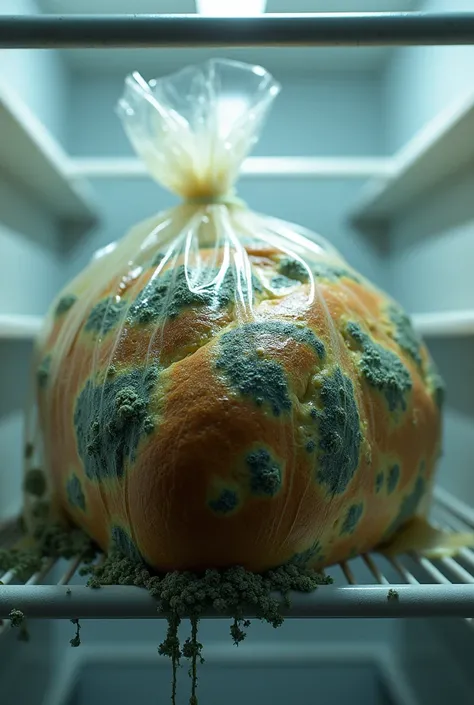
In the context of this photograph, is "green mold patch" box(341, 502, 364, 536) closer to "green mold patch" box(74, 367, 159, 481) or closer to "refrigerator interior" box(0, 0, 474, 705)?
"refrigerator interior" box(0, 0, 474, 705)

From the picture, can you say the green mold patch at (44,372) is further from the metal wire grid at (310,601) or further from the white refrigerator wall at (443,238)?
the white refrigerator wall at (443,238)

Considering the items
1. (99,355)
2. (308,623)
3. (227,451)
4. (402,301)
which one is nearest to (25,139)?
(99,355)

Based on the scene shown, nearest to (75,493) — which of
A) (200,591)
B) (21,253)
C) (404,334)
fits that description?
(200,591)

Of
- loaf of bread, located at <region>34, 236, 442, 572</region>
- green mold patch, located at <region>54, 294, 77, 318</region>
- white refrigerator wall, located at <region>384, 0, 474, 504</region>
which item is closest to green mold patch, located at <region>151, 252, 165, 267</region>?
loaf of bread, located at <region>34, 236, 442, 572</region>

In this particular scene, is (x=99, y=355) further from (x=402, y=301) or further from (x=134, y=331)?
(x=402, y=301)

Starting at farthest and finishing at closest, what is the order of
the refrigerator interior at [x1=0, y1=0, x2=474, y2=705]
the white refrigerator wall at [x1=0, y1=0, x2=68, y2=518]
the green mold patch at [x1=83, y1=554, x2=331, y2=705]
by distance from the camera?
the white refrigerator wall at [x1=0, y1=0, x2=68, y2=518], the refrigerator interior at [x1=0, y1=0, x2=474, y2=705], the green mold patch at [x1=83, y1=554, x2=331, y2=705]
